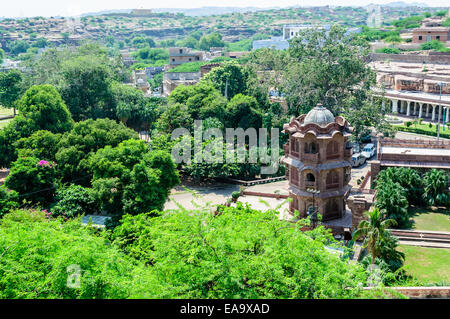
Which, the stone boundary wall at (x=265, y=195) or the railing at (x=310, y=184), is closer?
the railing at (x=310, y=184)

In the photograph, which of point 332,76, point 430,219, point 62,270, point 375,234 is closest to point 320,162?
point 430,219

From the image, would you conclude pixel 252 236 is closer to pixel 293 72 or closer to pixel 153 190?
pixel 153 190

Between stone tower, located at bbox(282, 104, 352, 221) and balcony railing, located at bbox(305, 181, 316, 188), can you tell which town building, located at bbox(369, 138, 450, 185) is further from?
balcony railing, located at bbox(305, 181, 316, 188)

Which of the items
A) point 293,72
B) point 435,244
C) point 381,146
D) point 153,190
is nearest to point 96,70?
point 293,72

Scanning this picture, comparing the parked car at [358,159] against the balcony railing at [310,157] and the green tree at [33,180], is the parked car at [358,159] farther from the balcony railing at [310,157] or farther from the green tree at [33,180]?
the green tree at [33,180]

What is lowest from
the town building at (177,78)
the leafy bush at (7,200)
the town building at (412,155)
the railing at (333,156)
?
the leafy bush at (7,200)

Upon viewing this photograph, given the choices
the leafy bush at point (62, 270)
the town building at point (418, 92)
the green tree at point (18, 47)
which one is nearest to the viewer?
the leafy bush at point (62, 270)

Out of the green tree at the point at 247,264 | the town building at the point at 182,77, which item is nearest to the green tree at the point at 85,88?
the town building at the point at 182,77
